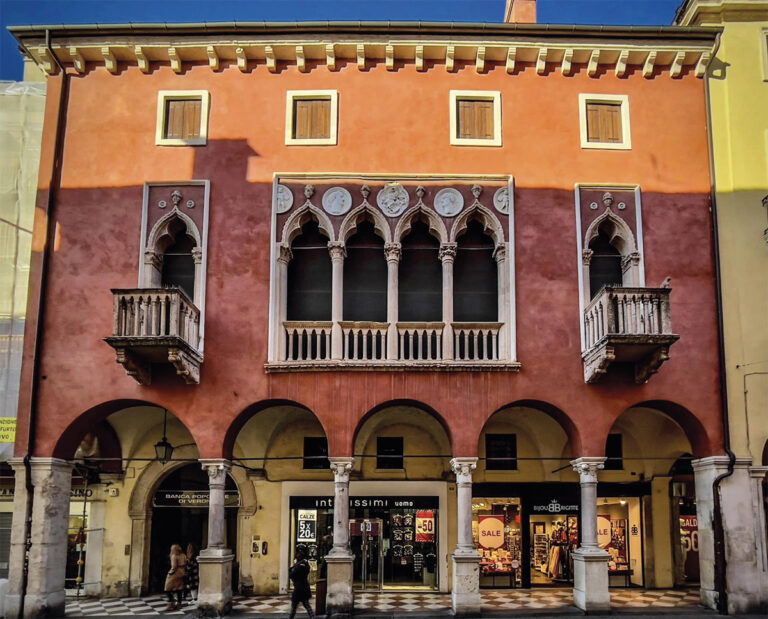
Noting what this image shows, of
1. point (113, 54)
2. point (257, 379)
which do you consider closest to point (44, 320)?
point (257, 379)

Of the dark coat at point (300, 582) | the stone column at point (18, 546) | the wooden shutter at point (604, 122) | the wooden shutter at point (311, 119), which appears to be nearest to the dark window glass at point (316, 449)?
the dark coat at point (300, 582)

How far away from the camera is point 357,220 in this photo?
1786 centimetres

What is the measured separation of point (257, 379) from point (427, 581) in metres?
6.85

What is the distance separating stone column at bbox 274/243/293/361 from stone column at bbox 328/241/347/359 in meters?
0.98

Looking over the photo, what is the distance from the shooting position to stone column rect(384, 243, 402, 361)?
17.2 meters

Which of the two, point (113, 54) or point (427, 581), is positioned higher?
point (113, 54)

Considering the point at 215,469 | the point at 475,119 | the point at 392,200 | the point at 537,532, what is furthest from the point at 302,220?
the point at 537,532

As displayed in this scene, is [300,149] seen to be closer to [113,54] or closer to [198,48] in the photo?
[198,48]

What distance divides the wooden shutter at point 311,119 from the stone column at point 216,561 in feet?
23.9

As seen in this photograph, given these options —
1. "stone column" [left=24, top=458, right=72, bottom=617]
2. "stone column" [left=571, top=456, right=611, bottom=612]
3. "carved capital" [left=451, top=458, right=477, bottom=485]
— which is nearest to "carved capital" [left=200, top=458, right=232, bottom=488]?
"stone column" [left=24, top=458, right=72, bottom=617]

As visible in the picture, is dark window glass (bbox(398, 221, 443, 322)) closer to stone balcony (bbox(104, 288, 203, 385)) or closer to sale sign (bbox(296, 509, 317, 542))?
stone balcony (bbox(104, 288, 203, 385))

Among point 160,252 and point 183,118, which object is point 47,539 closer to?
point 160,252

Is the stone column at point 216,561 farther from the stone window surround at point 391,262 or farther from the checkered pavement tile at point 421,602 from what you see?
the stone window surround at point 391,262

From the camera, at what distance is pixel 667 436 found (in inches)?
792
